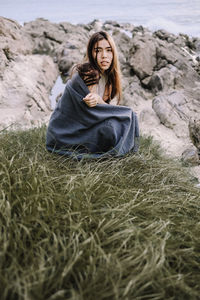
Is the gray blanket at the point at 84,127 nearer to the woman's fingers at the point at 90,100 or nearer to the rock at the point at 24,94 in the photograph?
the woman's fingers at the point at 90,100

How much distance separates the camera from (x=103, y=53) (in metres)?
2.85

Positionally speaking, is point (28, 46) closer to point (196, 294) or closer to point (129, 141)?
point (129, 141)

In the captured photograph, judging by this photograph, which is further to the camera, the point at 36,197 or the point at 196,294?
the point at 36,197

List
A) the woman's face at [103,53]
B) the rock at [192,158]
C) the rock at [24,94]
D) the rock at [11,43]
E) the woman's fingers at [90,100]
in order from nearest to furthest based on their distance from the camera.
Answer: the woman's fingers at [90,100]
the woman's face at [103,53]
the rock at [192,158]
the rock at [24,94]
the rock at [11,43]

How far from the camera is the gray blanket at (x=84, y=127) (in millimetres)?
2713

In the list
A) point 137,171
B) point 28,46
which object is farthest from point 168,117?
point 28,46

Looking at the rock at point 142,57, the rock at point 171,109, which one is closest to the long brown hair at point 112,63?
the rock at point 171,109

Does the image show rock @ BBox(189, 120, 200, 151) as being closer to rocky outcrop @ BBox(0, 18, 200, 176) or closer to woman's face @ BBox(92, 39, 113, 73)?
rocky outcrop @ BBox(0, 18, 200, 176)

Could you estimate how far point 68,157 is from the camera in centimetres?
275

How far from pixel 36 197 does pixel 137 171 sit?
3.81 ft

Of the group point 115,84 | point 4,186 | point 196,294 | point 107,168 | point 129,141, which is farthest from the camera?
point 115,84

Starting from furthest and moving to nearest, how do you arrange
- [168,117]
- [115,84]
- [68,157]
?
[168,117] → [115,84] → [68,157]

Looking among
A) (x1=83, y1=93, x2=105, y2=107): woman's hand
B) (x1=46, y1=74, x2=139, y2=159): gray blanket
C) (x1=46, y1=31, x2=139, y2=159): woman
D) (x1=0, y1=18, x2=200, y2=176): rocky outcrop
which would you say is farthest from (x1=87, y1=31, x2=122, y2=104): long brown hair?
(x1=0, y1=18, x2=200, y2=176): rocky outcrop

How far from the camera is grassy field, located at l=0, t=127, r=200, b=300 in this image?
1283 millimetres
